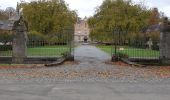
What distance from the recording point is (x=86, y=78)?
18078 millimetres

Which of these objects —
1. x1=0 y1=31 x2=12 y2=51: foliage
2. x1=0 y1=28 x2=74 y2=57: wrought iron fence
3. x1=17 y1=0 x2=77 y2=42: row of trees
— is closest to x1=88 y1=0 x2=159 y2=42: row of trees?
x1=17 y1=0 x2=77 y2=42: row of trees

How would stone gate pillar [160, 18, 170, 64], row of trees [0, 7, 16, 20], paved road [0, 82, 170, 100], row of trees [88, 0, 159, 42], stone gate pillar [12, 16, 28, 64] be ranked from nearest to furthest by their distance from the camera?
1. paved road [0, 82, 170, 100]
2. stone gate pillar [160, 18, 170, 64]
3. stone gate pillar [12, 16, 28, 64]
4. row of trees [88, 0, 159, 42]
5. row of trees [0, 7, 16, 20]

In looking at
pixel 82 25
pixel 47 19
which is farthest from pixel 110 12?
pixel 82 25

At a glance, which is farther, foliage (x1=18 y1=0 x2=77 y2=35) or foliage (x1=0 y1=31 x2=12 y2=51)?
foliage (x1=18 y1=0 x2=77 y2=35)

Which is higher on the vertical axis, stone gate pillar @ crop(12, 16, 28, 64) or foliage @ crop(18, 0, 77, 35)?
foliage @ crop(18, 0, 77, 35)

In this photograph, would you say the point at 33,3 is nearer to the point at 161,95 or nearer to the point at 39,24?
the point at 39,24

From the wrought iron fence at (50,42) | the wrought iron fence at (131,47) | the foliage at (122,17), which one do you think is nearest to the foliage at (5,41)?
the wrought iron fence at (50,42)

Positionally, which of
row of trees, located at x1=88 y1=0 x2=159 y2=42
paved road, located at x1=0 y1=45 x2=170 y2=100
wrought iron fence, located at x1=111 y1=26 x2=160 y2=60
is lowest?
paved road, located at x1=0 y1=45 x2=170 y2=100

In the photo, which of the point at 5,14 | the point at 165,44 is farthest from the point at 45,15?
the point at 165,44

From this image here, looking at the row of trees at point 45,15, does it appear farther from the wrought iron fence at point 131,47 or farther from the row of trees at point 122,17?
the wrought iron fence at point 131,47

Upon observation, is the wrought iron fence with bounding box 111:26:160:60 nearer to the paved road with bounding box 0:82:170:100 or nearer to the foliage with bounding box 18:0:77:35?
the paved road with bounding box 0:82:170:100

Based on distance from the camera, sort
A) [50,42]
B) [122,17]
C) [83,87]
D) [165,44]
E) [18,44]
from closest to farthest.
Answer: [83,87] → [165,44] → [18,44] → [50,42] → [122,17]

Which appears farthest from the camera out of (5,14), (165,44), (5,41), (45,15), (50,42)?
(5,14)

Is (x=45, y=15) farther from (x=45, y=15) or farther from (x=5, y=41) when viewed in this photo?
(x=5, y=41)
